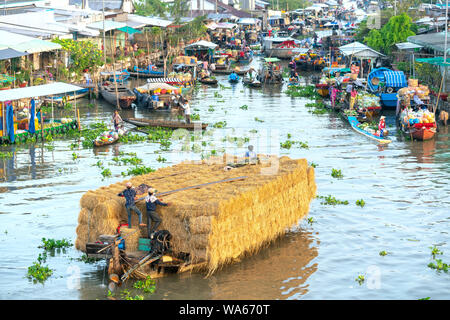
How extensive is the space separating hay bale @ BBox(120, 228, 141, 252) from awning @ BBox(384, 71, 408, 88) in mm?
30162

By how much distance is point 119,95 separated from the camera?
4569cm

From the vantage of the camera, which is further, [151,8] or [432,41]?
[151,8]

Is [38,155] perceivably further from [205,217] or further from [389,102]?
[389,102]

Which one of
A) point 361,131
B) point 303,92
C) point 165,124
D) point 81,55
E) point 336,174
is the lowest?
point 336,174

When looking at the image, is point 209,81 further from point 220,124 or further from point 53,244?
point 53,244

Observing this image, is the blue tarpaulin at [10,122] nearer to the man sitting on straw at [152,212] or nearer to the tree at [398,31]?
the man sitting on straw at [152,212]

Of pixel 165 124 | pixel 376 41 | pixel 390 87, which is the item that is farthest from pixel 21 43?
pixel 376 41

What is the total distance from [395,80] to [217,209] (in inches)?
1191

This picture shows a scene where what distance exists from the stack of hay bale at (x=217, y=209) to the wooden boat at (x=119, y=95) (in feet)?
84.9

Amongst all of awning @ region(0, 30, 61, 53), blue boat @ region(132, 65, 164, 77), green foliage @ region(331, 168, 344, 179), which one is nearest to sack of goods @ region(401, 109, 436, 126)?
green foliage @ region(331, 168, 344, 179)

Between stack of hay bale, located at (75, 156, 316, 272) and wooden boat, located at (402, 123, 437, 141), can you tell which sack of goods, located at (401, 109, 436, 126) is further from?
stack of hay bale, located at (75, 156, 316, 272)

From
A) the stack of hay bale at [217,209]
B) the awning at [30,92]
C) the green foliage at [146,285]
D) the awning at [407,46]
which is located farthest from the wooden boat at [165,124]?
the green foliage at [146,285]

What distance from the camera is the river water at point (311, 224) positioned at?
16.3 metres
